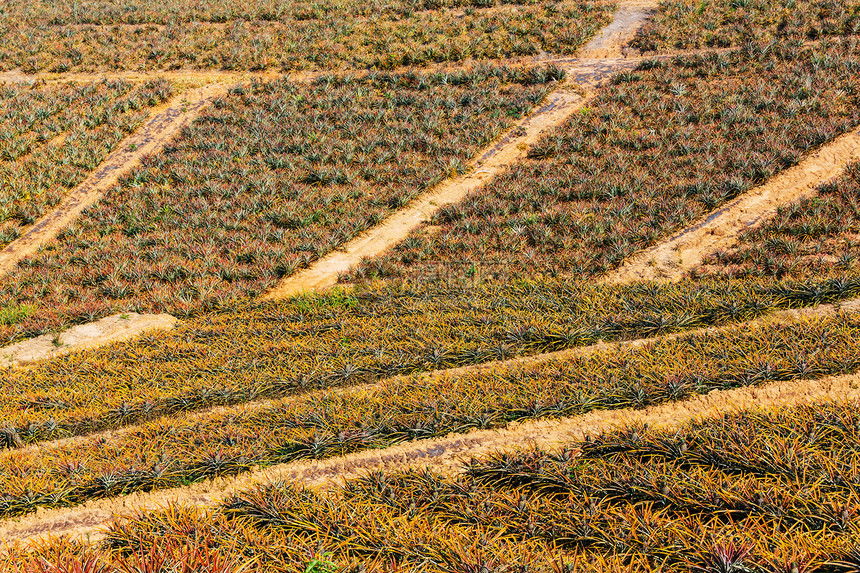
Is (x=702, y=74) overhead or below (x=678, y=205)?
overhead

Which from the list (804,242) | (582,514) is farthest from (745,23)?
(582,514)

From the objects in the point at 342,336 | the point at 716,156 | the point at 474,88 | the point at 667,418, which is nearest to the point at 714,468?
the point at 667,418

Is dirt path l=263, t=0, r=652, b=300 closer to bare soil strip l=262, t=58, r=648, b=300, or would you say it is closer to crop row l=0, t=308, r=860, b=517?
bare soil strip l=262, t=58, r=648, b=300

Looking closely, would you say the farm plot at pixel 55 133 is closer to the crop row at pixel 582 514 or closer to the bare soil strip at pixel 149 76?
the bare soil strip at pixel 149 76

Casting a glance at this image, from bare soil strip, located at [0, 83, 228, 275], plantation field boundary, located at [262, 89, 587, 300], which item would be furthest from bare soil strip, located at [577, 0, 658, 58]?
bare soil strip, located at [0, 83, 228, 275]

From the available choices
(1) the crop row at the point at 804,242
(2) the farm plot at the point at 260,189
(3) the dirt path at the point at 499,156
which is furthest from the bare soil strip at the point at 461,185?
(1) the crop row at the point at 804,242

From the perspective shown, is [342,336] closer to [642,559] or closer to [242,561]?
[242,561]

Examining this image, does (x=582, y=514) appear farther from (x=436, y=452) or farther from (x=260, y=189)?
(x=260, y=189)
